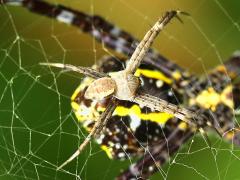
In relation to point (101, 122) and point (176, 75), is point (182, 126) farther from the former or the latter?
point (101, 122)

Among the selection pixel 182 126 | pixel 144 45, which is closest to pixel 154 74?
pixel 182 126

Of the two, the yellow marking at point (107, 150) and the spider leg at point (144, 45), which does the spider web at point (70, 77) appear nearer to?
the yellow marking at point (107, 150)

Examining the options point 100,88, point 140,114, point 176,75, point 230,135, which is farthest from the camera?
point 176,75

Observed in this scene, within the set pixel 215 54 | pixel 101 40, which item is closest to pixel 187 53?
pixel 215 54

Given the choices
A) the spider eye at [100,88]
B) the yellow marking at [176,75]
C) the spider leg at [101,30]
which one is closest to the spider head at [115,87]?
the spider eye at [100,88]

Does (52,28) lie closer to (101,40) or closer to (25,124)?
(101,40)

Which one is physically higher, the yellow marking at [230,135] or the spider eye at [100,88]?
the spider eye at [100,88]

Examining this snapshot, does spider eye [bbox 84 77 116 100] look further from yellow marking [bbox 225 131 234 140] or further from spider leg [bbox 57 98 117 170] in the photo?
yellow marking [bbox 225 131 234 140]
